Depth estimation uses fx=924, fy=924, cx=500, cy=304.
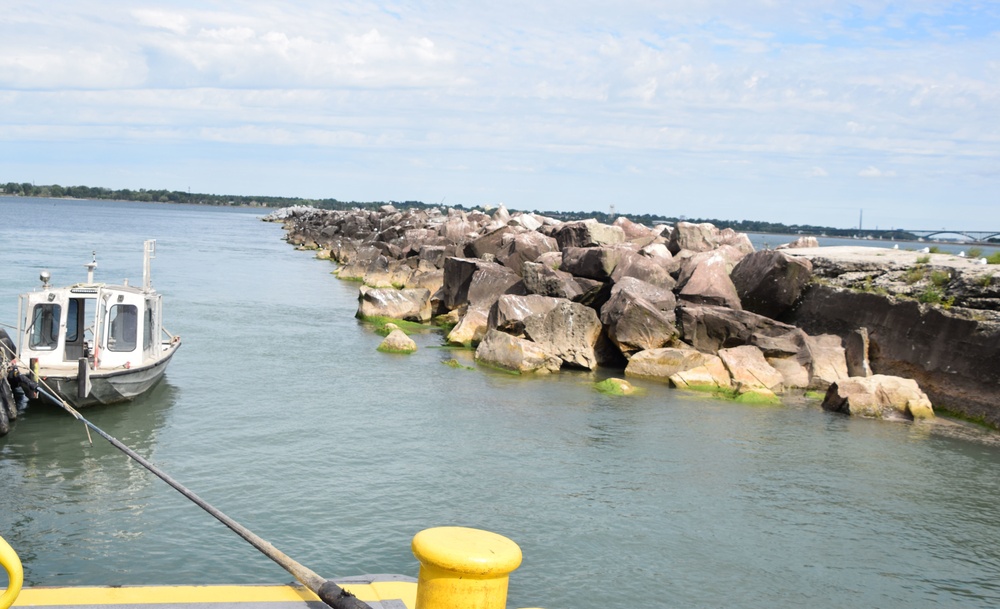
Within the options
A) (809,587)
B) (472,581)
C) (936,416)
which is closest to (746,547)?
(809,587)

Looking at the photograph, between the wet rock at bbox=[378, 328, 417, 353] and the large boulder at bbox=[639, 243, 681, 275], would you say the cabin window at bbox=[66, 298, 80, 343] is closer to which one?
the wet rock at bbox=[378, 328, 417, 353]

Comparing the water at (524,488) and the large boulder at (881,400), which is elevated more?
the large boulder at (881,400)

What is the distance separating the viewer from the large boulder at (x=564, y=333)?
26047 millimetres

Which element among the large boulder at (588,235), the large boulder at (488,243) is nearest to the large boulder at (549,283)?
the large boulder at (588,235)

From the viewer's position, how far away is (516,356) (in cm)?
2508

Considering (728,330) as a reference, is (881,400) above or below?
below

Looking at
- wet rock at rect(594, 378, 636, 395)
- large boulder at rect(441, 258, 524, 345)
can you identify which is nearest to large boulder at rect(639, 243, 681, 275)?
large boulder at rect(441, 258, 524, 345)

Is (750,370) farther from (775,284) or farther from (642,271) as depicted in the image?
(642,271)

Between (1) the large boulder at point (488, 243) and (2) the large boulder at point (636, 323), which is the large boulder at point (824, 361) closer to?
(2) the large boulder at point (636, 323)

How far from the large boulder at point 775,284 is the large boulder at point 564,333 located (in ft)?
18.0

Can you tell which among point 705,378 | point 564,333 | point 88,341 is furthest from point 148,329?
point 705,378

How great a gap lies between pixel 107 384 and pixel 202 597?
12.3 m

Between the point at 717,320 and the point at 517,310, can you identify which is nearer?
the point at 717,320

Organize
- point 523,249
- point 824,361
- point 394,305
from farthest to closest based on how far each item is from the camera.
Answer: point 523,249
point 394,305
point 824,361
